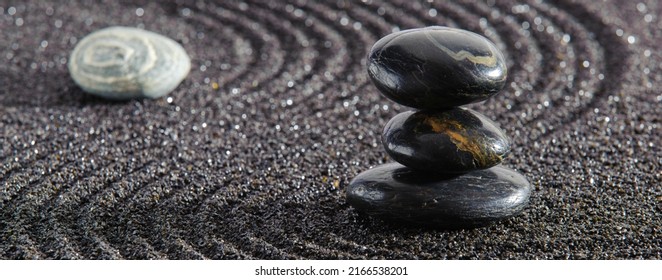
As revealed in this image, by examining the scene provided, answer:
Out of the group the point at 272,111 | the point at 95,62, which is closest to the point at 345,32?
the point at 272,111

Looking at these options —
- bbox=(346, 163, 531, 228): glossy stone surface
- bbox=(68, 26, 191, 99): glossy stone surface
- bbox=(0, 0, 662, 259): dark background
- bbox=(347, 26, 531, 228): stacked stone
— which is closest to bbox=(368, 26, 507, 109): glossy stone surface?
bbox=(347, 26, 531, 228): stacked stone

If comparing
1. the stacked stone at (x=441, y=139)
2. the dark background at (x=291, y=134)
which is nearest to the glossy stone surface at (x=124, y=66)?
the dark background at (x=291, y=134)

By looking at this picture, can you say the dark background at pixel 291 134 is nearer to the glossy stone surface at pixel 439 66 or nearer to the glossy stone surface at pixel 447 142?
the glossy stone surface at pixel 447 142

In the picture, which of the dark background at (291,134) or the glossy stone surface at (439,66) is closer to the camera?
the glossy stone surface at (439,66)

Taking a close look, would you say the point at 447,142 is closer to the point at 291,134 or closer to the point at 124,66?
the point at 291,134

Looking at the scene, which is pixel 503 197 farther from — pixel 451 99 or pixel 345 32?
pixel 345 32

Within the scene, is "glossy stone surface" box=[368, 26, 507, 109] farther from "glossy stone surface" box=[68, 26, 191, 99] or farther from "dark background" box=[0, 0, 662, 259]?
"glossy stone surface" box=[68, 26, 191, 99]
